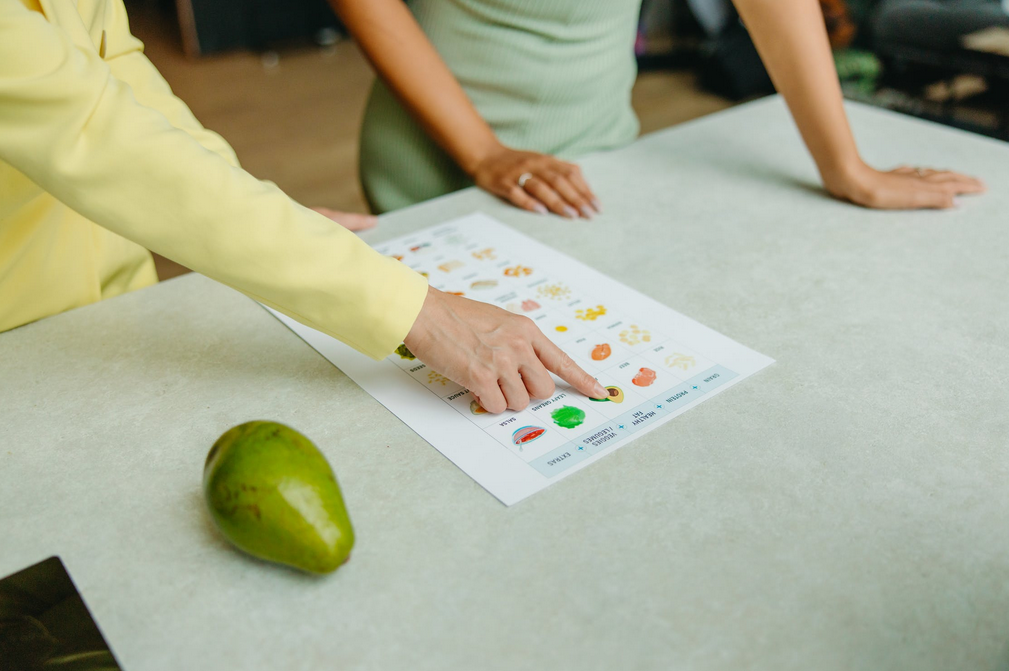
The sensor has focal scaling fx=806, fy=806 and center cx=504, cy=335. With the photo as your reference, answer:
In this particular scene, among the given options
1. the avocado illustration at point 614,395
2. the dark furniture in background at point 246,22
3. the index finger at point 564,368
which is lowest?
the dark furniture in background at point 246,22

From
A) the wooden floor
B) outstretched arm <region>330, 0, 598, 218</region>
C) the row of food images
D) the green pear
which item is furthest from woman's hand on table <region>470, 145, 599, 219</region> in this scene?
the wooden floor

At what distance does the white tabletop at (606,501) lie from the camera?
1.62 ft

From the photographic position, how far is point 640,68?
161 inches

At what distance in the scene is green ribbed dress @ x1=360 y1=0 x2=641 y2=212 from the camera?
1169 millimetres

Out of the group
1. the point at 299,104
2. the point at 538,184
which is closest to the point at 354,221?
the point at 538,184

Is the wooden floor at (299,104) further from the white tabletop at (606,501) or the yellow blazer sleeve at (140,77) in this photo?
the white tabletop at (606,501)

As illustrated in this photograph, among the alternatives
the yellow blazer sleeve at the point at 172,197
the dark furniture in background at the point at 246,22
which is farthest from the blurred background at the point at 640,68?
the yellow blazer sleeve at the point at 172,197

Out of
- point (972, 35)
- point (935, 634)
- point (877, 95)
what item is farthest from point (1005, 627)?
point (877, 95)

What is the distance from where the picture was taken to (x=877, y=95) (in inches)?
111

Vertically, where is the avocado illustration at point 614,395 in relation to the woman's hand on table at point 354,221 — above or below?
below

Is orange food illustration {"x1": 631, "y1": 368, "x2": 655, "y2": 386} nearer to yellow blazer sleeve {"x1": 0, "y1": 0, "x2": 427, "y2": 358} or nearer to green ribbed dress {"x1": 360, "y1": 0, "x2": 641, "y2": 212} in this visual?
yellow blazer sleeve {"x1": 0, "y1": 0, "x2": 427, "y2": 358}

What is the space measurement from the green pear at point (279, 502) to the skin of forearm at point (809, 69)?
826 mm

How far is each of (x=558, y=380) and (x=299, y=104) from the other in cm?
338

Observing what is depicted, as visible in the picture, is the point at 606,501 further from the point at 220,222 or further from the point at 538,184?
the point at 538,184
